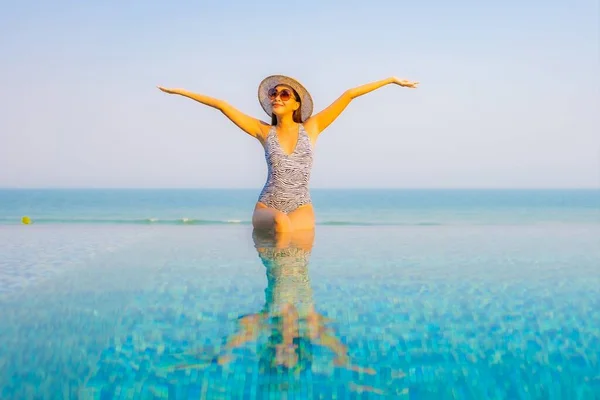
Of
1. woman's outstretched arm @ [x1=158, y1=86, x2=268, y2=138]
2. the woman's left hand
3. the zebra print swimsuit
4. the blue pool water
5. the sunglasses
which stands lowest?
the blue pool water

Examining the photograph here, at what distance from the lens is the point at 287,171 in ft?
29.3

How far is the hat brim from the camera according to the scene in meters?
8.73

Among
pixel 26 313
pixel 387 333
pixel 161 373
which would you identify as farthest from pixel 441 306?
pixel 26 313

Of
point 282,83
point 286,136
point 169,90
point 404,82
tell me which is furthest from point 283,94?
point 404,82

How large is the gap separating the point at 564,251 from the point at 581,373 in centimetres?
648

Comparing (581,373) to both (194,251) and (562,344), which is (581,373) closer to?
(562,344)

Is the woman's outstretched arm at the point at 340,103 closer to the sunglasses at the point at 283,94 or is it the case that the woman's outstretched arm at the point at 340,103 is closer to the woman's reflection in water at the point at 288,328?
the sunglasses at the point at 283,94

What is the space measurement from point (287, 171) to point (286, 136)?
50 centimetres

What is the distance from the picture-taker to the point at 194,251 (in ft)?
30.7

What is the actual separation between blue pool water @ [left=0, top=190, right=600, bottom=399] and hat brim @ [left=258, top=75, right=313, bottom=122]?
1875 millimetres

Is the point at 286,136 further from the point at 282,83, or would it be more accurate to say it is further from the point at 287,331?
the point at 287,331

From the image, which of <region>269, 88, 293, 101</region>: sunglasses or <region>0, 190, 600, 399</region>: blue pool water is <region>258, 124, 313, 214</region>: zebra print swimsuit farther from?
<region>0, 190, 600, 399</region>: blue pool water

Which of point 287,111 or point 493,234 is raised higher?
point 287,111

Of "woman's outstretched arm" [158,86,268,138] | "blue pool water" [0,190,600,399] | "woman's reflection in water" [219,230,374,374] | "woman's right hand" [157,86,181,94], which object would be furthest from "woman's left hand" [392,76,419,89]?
"woman's reflection in water" [219,230,374,374]
